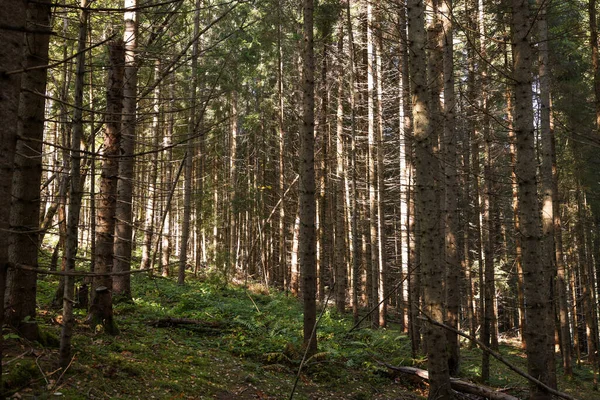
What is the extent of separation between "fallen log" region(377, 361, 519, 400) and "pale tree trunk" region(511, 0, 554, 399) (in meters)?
2.28

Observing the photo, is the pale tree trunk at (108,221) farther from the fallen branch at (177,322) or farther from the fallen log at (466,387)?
the fallen log at (466,387)

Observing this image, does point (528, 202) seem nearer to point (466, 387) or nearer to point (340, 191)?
point (466, 387)

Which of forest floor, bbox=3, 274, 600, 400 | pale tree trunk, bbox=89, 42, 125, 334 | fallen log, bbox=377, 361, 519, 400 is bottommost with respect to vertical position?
fallen log, bbox=377, 361, 519, 400

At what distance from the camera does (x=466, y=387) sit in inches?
322

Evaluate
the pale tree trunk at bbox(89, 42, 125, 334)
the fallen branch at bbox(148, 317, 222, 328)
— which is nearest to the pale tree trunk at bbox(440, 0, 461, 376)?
the fallen branch at bbox(148, 317, 222, 328)

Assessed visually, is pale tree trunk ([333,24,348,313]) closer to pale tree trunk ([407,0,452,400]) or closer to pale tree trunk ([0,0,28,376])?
pale tree trunk ([407,0,452,400])

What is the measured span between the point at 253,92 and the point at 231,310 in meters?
17.9

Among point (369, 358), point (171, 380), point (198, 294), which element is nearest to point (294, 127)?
point (198, 294)

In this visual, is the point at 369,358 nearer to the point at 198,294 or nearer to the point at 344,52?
the point at 198,294

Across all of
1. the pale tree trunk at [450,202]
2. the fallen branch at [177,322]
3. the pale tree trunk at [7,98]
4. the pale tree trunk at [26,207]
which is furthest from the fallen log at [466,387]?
the pale tree trunk at [7,98]

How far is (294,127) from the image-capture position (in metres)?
26.3

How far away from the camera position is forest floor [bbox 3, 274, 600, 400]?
4.68 meters

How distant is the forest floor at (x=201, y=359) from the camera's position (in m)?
4.68

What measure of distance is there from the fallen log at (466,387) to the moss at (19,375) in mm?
6623
